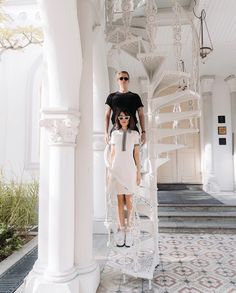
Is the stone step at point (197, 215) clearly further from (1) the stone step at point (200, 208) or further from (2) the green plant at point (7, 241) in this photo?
(2) the green plant at point (7, 241)

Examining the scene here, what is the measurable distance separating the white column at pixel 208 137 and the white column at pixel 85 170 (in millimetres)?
5758

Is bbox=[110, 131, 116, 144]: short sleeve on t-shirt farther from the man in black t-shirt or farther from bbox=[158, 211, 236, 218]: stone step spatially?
bbox=[158, 211, 236, 218]: stone step

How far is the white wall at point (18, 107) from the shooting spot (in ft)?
21.1

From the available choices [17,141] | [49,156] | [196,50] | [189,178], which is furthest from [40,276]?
[189,178]

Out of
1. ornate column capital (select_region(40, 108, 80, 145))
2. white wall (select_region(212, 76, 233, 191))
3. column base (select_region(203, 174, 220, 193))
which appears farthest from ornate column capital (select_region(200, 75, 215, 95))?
ornate column capital (select_region(40, 108, 80, 145))

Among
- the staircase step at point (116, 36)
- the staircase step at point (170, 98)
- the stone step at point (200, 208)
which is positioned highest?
the staircase step at point (116, 36)

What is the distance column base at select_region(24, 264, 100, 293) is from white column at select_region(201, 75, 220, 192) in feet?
18.9

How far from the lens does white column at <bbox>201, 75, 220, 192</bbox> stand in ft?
24.9

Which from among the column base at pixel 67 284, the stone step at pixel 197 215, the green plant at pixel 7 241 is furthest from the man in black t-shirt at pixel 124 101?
the stone step at pixel 197 215

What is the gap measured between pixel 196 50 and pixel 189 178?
500 centimetres

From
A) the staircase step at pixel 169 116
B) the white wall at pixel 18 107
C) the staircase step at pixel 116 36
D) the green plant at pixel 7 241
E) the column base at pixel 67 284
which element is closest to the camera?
the column base at pixel 67 284

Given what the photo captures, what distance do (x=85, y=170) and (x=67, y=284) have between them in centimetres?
90

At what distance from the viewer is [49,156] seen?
7.86 feet

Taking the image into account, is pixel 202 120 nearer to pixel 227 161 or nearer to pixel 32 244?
pixel 227 161
